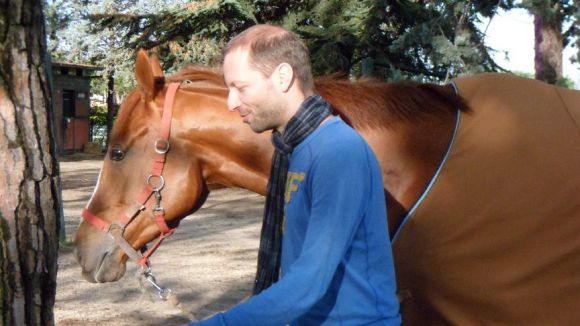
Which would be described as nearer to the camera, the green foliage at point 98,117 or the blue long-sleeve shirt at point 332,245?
the blue long-sleeve shirt at point 332,245

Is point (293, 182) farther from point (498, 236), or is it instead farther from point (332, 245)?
point (498, 236)

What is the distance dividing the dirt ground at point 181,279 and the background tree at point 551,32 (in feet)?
14.8

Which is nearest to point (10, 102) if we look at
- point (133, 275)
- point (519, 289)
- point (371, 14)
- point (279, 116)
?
point (279, 116)

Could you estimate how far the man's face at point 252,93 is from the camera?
5.69 ft

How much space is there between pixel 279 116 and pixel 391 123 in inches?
51.3

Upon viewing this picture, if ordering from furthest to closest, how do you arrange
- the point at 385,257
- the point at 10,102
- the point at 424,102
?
the point at 424,102
the point at 10,102
the point at 385,257

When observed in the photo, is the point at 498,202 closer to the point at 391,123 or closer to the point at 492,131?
the point at 492,131

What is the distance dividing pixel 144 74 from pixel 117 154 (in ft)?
1.28

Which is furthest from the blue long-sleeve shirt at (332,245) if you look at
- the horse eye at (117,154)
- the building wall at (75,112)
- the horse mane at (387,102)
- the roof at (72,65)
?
the building wall at (75,112)

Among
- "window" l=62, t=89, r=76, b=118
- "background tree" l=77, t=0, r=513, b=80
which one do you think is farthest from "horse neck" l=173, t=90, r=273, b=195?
"window" l=62, t=89, r=76, b=118

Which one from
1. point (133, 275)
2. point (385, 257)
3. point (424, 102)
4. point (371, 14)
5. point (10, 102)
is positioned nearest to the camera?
point (385, 257)

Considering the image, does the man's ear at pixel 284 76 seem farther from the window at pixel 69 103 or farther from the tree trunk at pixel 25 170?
the window at pixel 69 103

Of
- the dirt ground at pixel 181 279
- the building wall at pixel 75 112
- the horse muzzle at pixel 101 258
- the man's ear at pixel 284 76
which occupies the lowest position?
the building wall at pixel 75 112

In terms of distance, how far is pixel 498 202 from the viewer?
2.77 meters
